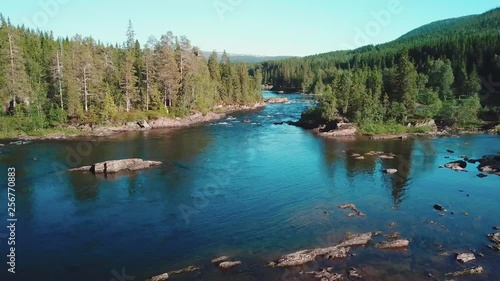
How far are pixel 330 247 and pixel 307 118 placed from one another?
76878mm

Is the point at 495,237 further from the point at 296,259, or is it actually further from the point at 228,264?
the point at 228,264

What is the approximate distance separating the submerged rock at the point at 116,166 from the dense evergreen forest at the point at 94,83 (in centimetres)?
3518

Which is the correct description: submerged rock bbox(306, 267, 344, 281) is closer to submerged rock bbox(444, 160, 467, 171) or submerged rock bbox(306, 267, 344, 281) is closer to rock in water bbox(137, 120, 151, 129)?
submerged rock bbox(444, 160, 467, 171)

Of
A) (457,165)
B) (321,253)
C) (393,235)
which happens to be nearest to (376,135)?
(457,165)

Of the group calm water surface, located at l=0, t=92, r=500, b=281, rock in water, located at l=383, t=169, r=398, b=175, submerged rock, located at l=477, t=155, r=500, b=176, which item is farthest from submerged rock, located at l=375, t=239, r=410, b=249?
submerged rock, located at l=477, t=155, r=500, b=176

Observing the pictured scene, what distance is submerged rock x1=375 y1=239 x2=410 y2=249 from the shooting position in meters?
33.9

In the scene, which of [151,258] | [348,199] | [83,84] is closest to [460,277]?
[348,199]

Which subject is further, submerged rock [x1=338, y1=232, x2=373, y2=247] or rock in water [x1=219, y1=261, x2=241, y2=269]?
submerged rock [x1=338, y1=232, x2=373, y2=247]

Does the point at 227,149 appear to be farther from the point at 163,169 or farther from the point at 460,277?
the point at 460,277

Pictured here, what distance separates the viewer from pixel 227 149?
73688 millimetres

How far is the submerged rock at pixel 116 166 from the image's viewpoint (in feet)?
184

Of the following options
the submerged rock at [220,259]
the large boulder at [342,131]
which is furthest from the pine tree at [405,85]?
the submerged rock at [220,259]

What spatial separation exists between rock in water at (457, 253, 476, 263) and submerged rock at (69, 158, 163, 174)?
42842 millimetres

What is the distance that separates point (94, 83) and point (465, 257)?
88.4 meters
